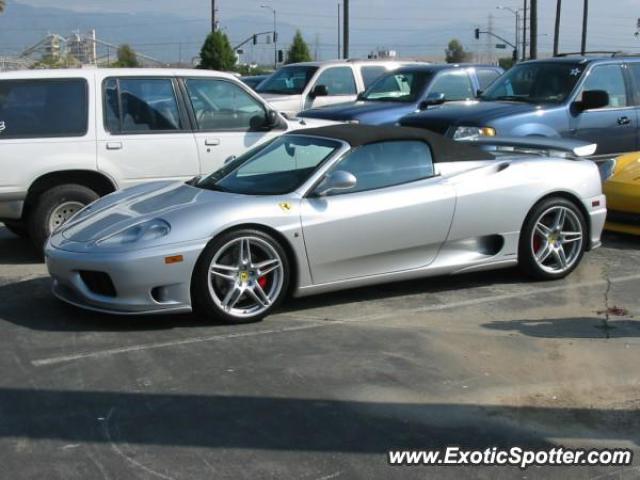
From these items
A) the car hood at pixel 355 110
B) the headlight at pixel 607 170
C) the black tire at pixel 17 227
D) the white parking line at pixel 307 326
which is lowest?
the white parking line at pixel 307 326

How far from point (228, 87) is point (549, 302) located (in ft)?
12.7

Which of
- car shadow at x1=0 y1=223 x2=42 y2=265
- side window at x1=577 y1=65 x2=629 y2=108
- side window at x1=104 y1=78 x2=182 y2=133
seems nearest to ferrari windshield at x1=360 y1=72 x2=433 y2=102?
side window at x1=577 y1=65 x2=629 y2=108

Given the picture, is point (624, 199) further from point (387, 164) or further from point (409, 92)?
point (409, 92)

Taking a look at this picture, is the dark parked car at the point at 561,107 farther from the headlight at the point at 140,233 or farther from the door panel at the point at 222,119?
the headlight at the point at 140,233

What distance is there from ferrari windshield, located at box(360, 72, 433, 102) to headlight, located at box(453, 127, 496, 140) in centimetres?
285

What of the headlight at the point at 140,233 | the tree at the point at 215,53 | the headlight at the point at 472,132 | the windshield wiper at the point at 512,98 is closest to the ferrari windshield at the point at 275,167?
the headlight at the point at 140,233

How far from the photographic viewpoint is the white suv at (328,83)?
14.3m

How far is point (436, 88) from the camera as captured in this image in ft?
40.7

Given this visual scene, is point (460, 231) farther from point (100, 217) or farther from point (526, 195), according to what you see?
point (100, 217)

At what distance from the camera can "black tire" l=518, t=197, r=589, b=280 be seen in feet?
22.0

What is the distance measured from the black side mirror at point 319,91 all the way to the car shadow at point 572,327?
348 inches

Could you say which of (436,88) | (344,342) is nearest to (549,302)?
(344,342)

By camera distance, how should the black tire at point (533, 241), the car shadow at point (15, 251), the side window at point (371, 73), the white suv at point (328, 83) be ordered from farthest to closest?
the side window at point (371, 73)
the white suv at point (328, 83)
the car shadow at point (15, 251)
the black tire at point (533, 241)

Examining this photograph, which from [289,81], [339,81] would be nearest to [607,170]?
[339,81]
